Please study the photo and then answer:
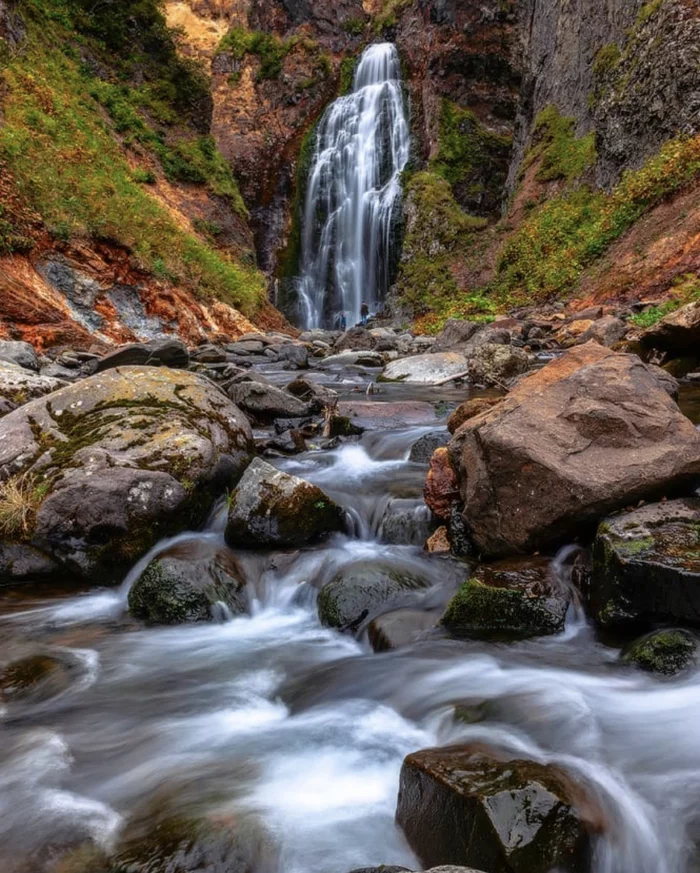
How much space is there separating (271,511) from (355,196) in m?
30.1

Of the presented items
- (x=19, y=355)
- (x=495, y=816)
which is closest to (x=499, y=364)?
(x=19, y=355)

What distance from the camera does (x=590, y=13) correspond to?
81.3 ft

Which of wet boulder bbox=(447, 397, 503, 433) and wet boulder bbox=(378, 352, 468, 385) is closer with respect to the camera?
wet boulder bbox=(447, 397, 503, 433)

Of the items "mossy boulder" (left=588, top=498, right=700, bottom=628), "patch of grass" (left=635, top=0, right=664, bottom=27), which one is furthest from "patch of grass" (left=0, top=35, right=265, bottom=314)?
"patch of grass" (left=635, top=0, right=664, bottom=27)

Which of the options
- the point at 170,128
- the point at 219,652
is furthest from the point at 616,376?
the point at 170,128

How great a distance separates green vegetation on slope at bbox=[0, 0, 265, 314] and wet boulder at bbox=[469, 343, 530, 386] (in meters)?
9.91

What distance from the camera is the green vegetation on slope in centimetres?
1592

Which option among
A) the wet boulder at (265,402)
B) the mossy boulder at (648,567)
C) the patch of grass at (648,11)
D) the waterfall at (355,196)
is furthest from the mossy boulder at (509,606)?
the waterfall at (355,196)

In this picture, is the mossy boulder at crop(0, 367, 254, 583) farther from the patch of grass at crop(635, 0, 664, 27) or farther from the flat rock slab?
the patch of grass at crop(635, 0, 664, 27)

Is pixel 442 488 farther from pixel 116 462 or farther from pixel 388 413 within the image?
pixel 388 413

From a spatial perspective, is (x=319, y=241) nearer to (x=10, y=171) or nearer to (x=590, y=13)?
(x=590, y=13)

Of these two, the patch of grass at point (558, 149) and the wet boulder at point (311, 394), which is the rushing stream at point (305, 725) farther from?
the patch of grass at point (558, 149)

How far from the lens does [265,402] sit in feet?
25.7

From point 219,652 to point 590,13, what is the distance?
96.7ft
